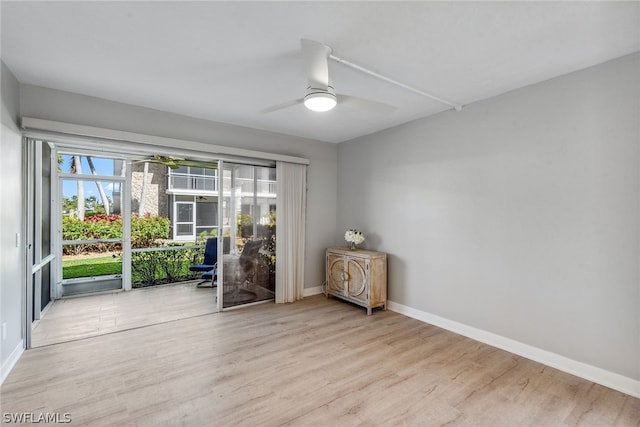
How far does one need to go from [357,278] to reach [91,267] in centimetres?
474

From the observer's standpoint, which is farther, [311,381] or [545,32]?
[311,381]

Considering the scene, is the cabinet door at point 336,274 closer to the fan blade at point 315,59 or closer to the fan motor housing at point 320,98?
the fan motor housing at point 320,98

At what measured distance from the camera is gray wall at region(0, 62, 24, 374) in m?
2.34

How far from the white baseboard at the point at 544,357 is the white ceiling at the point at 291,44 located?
2469mm

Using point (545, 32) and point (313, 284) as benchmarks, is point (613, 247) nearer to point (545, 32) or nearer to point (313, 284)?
point (545, 32)

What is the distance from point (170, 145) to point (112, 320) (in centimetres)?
230

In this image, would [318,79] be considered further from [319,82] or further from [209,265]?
[209,265]

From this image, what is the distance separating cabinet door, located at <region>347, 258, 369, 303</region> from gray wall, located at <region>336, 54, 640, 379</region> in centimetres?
46

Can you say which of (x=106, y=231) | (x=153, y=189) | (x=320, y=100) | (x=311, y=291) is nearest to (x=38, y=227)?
(x=106, y=231)

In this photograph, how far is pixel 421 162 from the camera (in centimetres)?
377

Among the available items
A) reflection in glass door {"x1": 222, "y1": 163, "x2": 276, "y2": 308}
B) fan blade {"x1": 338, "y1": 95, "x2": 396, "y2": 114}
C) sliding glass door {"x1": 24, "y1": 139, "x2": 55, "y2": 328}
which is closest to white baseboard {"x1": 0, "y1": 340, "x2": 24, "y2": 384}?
sliding glass door {"x1": 24, "y1": 139, "x2": 55, "y2": 328}

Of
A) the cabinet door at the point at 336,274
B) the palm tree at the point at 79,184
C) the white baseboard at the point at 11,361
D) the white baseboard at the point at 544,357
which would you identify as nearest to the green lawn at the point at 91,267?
the palm tree at the point at 79,184

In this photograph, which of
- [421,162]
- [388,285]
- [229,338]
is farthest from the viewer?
[388,285]

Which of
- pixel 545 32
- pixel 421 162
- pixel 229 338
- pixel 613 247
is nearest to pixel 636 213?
pixel 613 247
